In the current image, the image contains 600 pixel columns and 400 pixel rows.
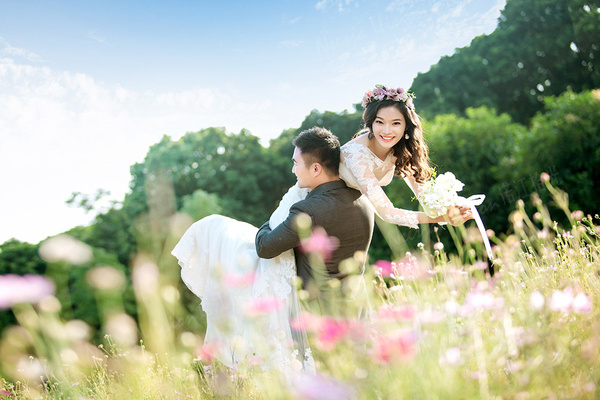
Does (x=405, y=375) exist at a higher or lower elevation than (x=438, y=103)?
lower

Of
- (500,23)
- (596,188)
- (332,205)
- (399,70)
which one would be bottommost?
(596,188)

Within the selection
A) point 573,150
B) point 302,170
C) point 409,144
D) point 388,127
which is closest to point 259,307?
point 302,170

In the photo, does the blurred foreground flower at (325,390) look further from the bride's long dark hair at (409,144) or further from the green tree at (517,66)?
the green tree at (517,66)

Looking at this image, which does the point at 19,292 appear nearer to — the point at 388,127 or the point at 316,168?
the point at 316,168

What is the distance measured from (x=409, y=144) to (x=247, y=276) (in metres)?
1.79

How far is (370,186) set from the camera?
131 inches

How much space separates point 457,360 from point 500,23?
22.0m

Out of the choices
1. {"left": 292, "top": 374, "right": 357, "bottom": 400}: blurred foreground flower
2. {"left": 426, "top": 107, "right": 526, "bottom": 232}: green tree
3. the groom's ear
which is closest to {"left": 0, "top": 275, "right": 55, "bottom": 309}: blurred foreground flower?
{"left": 292, "top": 374, "right": 357, "bottom": 400}: blurred foreground flower

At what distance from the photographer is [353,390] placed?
1.49m

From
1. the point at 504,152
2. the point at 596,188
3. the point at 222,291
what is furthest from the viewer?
the point at 504,152

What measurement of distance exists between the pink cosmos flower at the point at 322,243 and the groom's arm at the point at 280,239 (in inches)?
3.5

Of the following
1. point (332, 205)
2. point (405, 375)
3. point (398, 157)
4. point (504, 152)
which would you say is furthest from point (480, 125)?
point (405, 375)

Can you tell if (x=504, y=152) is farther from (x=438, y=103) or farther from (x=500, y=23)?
(x=500, y=23)

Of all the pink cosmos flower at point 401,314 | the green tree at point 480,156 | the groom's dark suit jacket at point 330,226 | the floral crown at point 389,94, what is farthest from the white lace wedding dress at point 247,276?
the green tree at point 480,156
